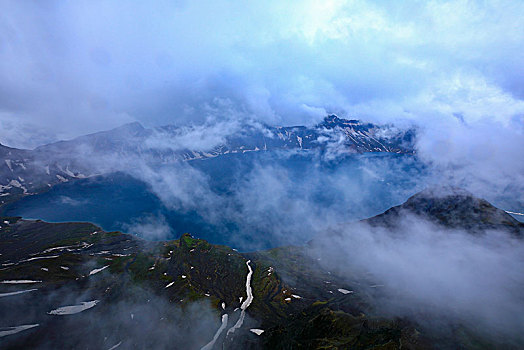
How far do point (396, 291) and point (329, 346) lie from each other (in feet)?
234

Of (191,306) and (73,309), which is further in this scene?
(191,306)

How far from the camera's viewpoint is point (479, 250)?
177 metres

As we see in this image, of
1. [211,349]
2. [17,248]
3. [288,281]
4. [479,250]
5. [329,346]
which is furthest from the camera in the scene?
[17,248]

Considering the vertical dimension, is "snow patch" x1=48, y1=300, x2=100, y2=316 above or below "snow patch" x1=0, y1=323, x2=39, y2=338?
below

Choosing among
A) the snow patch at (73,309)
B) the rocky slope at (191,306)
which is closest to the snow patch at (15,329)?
the rocky slope at (191,306)

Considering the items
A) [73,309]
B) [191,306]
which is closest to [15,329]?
[73,309]

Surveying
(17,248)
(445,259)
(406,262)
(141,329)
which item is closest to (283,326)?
(141,329)

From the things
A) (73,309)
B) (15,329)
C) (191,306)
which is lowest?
(191,306)

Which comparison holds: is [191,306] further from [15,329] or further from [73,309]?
[15,329]

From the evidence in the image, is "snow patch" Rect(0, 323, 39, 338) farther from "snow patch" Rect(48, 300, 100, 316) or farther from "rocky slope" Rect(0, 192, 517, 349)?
"snow patch" Rect(48, 300, 100, 316)

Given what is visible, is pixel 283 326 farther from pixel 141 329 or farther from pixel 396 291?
pixel 396 291

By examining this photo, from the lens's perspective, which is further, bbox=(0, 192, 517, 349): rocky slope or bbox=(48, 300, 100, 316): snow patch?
bbox=(48, 300, 100, 316): snow patch

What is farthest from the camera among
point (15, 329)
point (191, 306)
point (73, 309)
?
point (191, 306)

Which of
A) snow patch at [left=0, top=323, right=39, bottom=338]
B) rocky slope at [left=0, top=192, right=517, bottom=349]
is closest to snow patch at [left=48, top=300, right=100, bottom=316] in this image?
rocky slope at [left=0, top=192, right=517, bottom=349]
